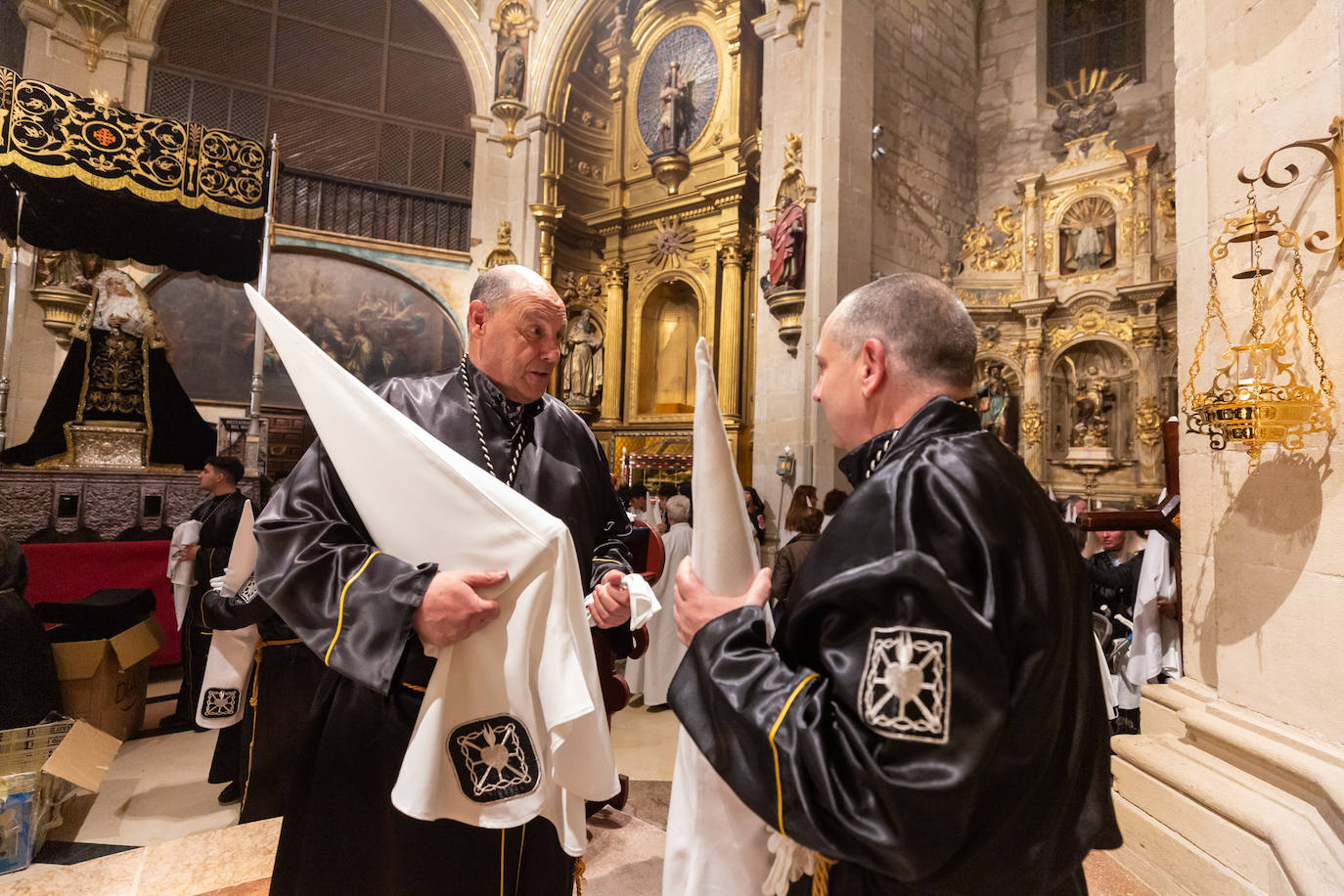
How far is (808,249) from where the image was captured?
8.45m

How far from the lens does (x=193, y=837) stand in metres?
2.77

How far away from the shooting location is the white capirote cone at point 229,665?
3.39m

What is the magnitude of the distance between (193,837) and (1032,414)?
10.5 m

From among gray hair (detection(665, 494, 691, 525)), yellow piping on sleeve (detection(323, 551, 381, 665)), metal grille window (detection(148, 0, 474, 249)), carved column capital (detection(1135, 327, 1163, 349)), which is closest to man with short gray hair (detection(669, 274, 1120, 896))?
yellow piping on sleeve (detection(323, 551, 381, 665))

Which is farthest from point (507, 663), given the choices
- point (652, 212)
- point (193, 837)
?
point (652, 212)

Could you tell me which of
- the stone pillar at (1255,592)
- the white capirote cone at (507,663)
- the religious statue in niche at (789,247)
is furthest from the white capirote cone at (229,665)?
the religious statue in niche at (789,247)

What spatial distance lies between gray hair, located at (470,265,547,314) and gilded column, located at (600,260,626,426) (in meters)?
11.0

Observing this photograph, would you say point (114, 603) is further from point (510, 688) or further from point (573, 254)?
point (573, 254)

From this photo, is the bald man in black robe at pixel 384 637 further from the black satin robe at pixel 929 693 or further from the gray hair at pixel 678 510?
the gray hair at pixel 678 510

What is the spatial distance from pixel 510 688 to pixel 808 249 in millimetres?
7940

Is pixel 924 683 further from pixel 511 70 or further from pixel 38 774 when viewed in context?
pixel 511 70

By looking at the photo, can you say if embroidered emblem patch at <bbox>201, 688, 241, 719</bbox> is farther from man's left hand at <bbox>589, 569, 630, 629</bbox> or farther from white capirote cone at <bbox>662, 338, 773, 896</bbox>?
white capirote cone at <bbox>662, 338, 773, 896</bbox>

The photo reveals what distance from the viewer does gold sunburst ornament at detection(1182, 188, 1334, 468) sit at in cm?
208

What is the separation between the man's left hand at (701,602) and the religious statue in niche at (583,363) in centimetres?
1187
